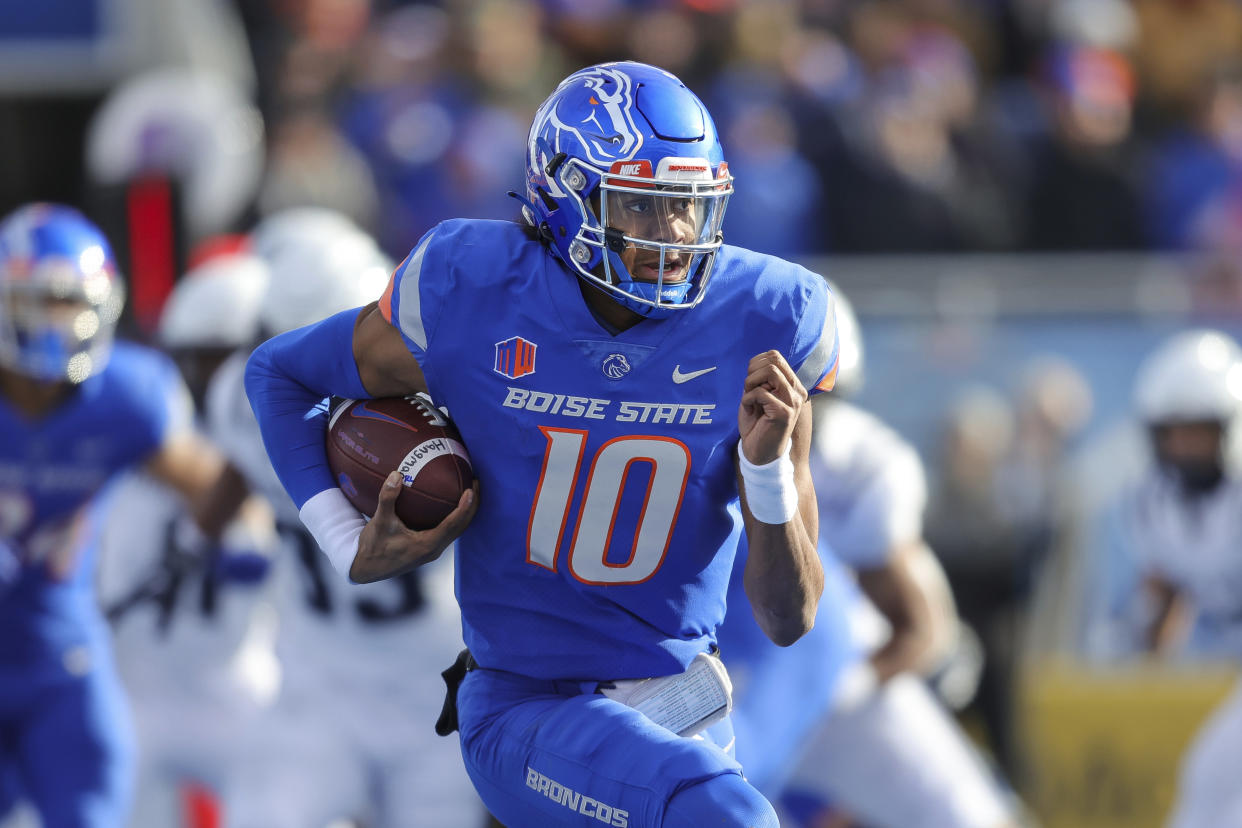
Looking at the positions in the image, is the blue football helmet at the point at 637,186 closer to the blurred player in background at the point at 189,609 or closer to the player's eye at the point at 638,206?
the player's eye at the point at 638,206

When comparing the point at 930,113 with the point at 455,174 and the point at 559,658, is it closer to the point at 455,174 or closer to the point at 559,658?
the point at 455,174

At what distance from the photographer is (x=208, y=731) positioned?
6637 millimetres

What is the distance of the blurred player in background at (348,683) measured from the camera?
17.5 ft

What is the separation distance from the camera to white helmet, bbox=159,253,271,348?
6.52 meters

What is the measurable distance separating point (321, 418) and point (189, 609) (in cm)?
305

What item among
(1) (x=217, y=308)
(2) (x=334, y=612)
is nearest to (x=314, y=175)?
(1) (x=217, y=308)

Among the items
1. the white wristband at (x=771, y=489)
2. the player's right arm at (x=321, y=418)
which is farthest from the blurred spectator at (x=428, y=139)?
the white wristband at (x=771, y=489)

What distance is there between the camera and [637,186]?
11.9ft

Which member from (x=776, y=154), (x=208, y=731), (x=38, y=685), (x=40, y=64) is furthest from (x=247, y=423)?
(x=40, y=64)

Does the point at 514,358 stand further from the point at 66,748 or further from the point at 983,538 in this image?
the point at 983,538

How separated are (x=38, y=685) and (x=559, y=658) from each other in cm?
276

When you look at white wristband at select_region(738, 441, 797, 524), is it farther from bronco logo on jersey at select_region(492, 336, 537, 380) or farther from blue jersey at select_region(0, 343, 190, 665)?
blue jersey at select_region(0, 343, 190, 665)

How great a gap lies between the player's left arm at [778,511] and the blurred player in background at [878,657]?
6.23 ft

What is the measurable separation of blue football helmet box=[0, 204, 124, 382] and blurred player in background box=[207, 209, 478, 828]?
1.96ft
